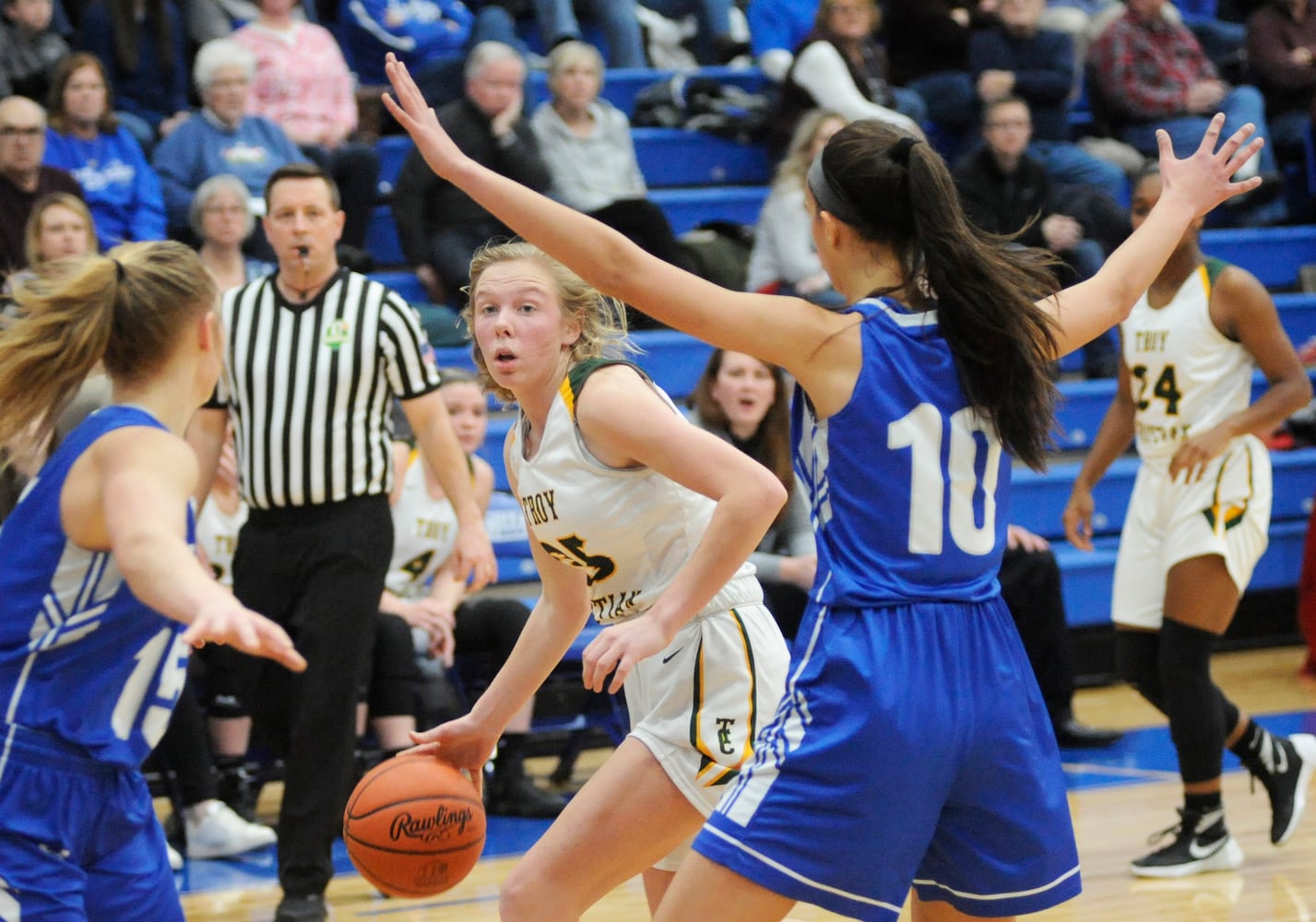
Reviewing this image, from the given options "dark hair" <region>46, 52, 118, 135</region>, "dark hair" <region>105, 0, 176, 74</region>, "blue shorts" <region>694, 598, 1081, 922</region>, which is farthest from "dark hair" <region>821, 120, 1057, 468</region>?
"dark hair" <region>105, 0, 176, 74</region>

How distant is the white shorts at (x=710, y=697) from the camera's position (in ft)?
10.3

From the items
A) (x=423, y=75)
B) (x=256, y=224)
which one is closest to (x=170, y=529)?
(x=256, y=224)

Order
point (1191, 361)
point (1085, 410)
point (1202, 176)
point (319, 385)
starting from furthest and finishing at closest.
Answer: point (1085, 410) → point (1191, 361) → point (319, 385) → point (1202, 176)

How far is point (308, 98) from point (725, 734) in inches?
242

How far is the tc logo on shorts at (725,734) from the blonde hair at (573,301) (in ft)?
2.41

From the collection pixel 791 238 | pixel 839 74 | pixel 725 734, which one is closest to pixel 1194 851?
pixel 725 734

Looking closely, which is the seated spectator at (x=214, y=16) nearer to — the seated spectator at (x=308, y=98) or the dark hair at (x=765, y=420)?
the seated spectator at (x=308, y=98)

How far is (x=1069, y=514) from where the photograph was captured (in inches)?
231

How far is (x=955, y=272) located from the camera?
2572mm

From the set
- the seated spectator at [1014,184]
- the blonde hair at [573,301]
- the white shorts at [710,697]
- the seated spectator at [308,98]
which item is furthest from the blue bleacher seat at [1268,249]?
the white shorts at [710,697]

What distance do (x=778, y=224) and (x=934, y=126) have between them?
240 cm

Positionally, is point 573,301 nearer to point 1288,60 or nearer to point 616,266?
point 616,266

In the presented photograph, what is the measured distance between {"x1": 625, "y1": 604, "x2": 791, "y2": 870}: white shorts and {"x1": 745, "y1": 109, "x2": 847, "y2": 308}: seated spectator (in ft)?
17.0

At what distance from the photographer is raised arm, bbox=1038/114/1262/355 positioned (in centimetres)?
280
